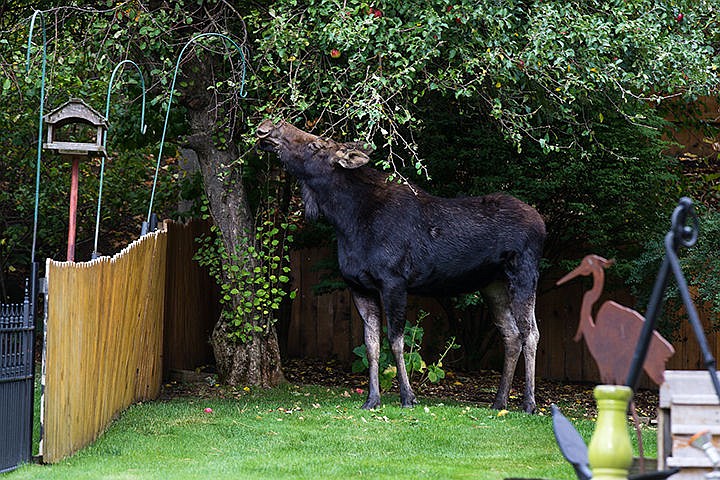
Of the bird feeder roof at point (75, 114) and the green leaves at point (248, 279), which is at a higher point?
the bird feeder roof at point (75, 114)

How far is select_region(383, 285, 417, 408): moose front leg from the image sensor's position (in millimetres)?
9531

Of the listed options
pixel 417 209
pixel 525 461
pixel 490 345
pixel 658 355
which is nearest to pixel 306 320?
pixel 490 345

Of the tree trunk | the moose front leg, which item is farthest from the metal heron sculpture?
the tree trunk

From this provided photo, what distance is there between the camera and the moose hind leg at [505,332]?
10070 mm

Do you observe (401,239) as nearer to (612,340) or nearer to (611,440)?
(612,340)

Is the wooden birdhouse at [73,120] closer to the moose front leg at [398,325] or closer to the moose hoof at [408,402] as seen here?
the moose front leg at [398,325]

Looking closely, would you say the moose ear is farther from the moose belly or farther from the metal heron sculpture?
the metal heron sculpture

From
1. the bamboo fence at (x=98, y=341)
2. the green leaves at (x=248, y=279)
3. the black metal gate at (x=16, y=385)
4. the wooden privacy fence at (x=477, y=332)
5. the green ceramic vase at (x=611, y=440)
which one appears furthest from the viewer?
the wooden privacy fence at (x=477, y=332)

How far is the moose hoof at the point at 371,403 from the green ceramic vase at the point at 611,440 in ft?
20.4

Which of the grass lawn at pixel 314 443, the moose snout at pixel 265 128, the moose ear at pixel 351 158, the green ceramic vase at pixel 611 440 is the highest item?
the moose snout at pixel 265 128

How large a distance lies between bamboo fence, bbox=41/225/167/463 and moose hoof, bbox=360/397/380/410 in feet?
7.28

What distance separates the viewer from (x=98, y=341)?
7.88 metres

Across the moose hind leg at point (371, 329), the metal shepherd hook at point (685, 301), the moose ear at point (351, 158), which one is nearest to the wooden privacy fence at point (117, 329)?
the moose ear at point (351, 158)

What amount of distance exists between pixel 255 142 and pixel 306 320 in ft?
17.6
